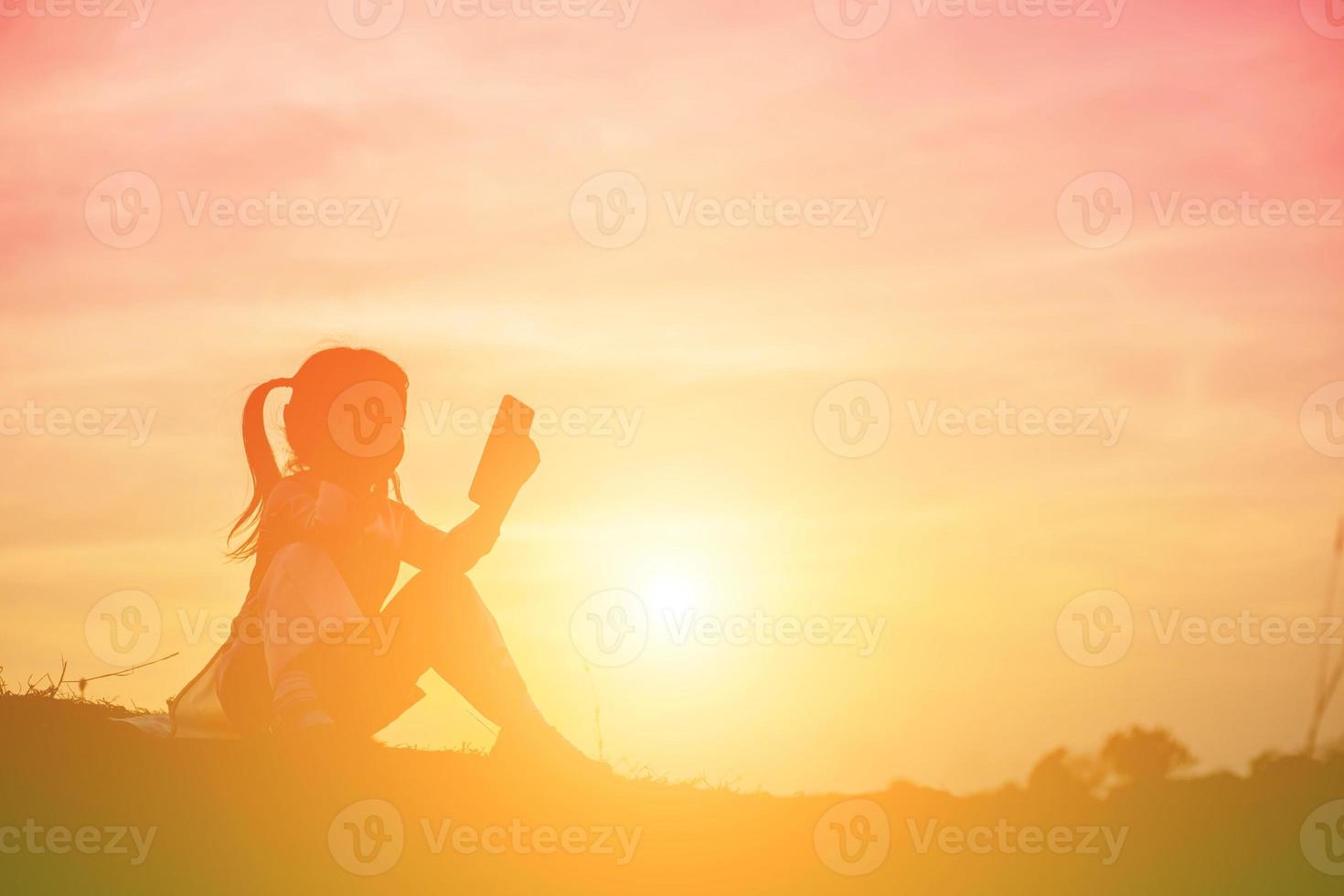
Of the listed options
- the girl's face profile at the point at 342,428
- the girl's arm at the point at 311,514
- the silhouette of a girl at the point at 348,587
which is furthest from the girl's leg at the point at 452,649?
the girl's face profile at the point at 342,428

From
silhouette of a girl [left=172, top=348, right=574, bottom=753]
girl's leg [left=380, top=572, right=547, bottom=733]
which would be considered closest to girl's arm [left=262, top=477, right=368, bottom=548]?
silhouette of a girl [left=172, top=348, right=574, bottom=753]

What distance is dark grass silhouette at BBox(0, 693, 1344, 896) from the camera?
11195 millimetres

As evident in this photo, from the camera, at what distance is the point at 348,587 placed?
12375mm

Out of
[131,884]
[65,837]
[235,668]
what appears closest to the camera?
[131,884]

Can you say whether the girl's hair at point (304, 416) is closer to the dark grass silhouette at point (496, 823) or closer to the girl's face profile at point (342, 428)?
the girl's face profile at point (342, 428)

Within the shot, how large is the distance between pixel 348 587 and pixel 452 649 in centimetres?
101

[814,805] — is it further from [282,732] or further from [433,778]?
[282,732]

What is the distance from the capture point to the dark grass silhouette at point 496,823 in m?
11.2

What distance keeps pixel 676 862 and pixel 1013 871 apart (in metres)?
2.83

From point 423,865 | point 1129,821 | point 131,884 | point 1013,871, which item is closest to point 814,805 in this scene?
point 1013,871

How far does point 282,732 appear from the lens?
38.9 feet

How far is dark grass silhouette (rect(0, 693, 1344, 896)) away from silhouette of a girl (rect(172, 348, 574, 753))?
0.43 m

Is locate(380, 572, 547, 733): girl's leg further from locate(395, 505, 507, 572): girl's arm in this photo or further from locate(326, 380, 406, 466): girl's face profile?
locate(326, 380, 406, 466): girl's face profile

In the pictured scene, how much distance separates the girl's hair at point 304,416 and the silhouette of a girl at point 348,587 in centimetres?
1
